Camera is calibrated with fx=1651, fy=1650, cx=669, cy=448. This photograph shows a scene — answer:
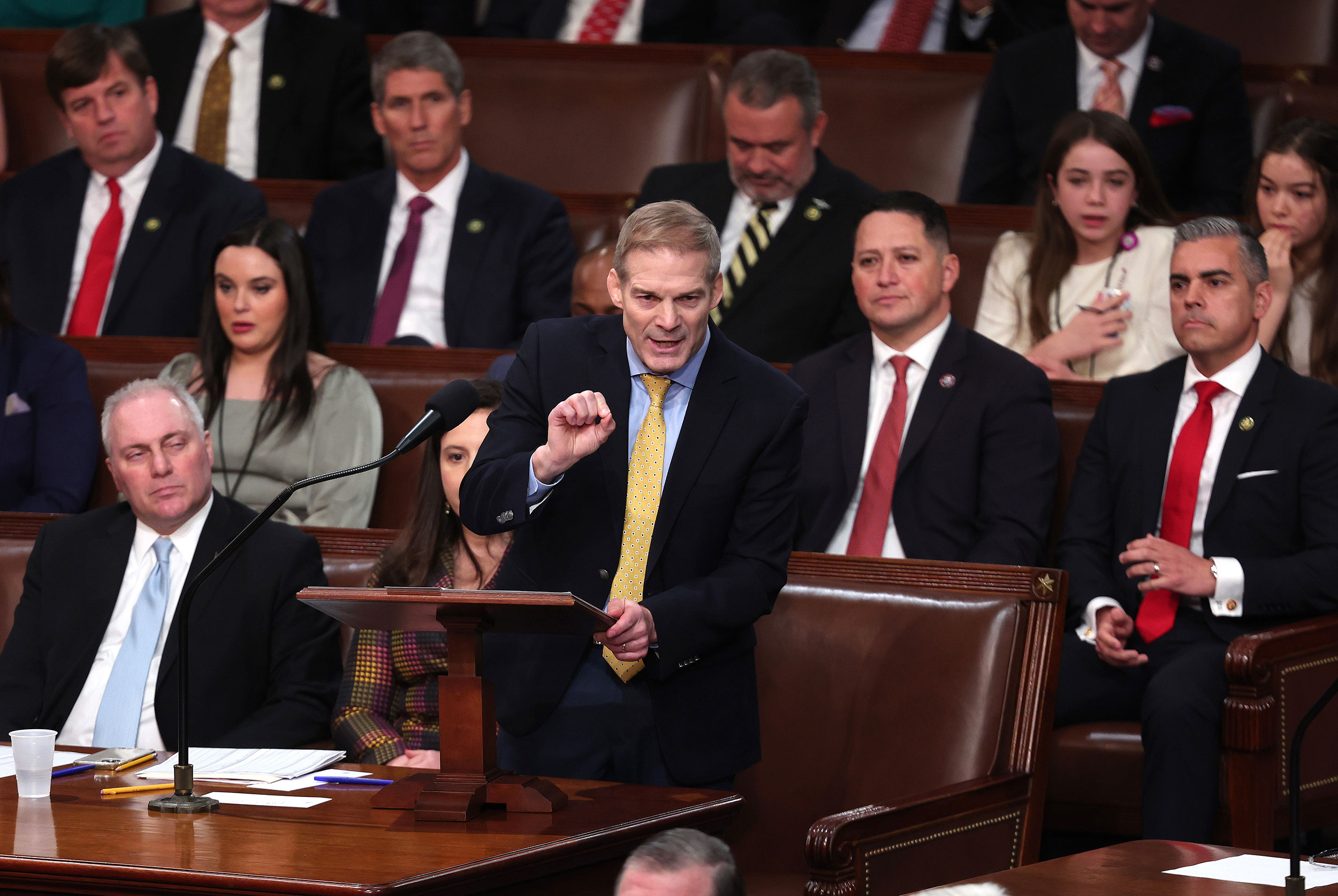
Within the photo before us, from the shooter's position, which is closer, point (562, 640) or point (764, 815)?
point (562, 640)

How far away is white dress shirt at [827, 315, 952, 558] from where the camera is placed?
3084 mm

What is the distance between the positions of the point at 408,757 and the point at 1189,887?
1.24 metres

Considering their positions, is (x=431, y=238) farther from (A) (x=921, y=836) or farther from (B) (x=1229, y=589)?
(A) (x=921, y=836)

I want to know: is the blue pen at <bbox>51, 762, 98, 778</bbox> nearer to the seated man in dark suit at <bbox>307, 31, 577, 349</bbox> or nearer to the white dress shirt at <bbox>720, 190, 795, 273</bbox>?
the seated man in dark suit at <bbox>307, 31, 577, 349</bbox>

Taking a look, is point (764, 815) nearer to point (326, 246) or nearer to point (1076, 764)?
A: point (1076, 764)

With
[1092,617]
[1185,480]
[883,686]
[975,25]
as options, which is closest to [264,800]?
[883,686]

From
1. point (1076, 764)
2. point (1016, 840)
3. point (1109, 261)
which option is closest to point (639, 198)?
point (1109, 261)

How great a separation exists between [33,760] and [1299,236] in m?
2.71

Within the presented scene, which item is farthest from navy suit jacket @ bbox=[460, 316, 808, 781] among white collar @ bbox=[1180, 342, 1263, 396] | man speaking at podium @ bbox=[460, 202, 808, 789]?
white collar @ bbox=[1180, 342, 1263, 396]

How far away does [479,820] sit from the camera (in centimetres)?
184

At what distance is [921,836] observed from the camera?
2.13m

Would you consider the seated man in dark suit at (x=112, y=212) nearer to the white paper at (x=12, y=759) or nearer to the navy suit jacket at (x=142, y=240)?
the navy suit jacket at (x=142, y=240)

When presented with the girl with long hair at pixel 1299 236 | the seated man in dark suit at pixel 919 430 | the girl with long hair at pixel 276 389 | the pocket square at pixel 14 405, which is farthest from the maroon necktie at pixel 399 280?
the girl with long hair at pixel 1299 236

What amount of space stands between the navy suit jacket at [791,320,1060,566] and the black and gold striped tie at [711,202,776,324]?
75cm
